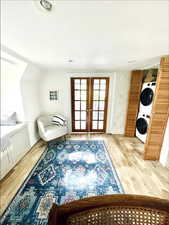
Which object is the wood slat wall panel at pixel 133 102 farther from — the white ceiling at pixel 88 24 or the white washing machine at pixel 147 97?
the white ceiling at pixel 88 24

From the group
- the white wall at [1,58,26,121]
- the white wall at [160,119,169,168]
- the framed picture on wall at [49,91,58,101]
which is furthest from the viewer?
the framed picture on wall at [49,91,58,101]

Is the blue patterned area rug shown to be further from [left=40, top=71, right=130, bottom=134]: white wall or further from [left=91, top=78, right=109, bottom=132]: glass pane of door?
[left=40, top=71, right=130, bottom=134]: white wall

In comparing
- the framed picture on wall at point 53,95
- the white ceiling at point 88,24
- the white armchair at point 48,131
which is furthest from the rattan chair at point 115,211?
the framed picture on wall at point 53,95

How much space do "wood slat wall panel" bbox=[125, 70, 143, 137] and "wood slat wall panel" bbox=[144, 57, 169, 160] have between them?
46.1 inches

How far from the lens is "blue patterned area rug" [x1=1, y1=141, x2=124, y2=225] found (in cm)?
132

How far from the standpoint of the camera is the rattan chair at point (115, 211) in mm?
463

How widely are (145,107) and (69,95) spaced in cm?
231

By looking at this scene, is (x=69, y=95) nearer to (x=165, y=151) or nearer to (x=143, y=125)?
(x=143, y=125)

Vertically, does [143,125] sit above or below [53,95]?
below

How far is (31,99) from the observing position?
2.82 metres

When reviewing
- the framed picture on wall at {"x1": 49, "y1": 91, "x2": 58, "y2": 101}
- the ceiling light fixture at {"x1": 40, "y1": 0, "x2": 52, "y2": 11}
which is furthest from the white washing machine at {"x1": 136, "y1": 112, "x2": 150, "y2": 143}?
the ceiling light fixture at {"x1": 40, "y1": 0, "x2": 52, "y2": 11}

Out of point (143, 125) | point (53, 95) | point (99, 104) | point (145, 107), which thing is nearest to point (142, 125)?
point (143, 125)

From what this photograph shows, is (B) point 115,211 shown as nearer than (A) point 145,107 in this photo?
Yes

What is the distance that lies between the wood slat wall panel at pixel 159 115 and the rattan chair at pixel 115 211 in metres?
1.94
